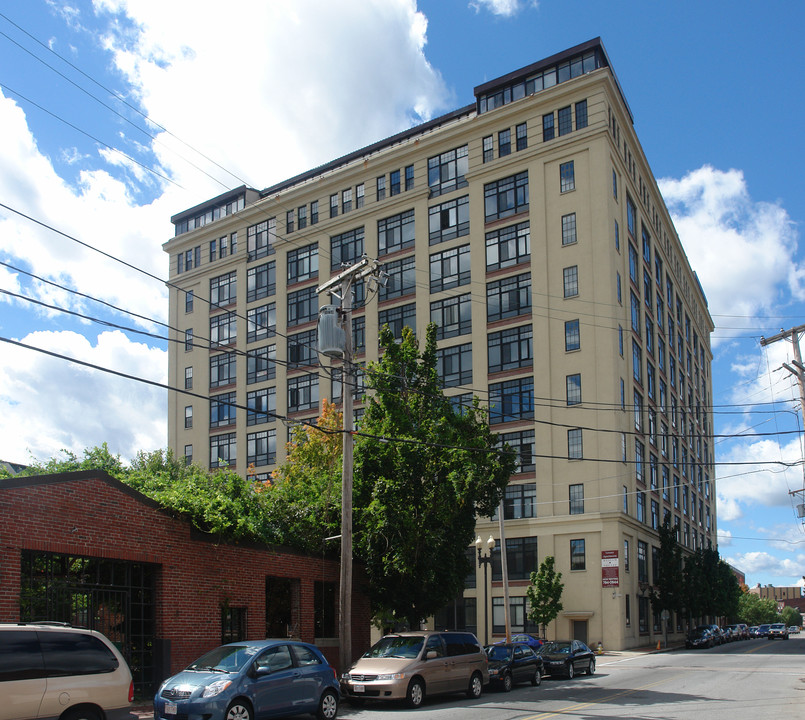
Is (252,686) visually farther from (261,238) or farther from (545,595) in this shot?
(261,238)

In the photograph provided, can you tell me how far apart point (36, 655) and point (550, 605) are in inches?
1347

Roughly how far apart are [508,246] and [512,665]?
106 feet

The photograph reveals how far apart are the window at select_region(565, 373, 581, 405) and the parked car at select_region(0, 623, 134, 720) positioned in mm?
37154

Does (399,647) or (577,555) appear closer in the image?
(399,647)

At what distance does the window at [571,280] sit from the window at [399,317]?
33.6 ft

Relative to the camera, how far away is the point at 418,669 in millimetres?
18422

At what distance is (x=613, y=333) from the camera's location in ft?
155

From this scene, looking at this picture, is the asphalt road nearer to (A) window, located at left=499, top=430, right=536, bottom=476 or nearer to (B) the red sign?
(B) the red sign

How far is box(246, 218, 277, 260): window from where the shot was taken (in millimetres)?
62938

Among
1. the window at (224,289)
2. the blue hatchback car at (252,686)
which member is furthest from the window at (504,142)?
the blue hatchback car at (252,686)

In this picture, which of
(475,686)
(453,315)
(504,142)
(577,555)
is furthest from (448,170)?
(475,686)

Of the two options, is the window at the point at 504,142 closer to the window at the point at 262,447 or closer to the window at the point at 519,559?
the window at the point at 519,559

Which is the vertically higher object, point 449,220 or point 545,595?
point 449,220

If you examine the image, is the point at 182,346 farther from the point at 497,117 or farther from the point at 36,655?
the point at 36,655
